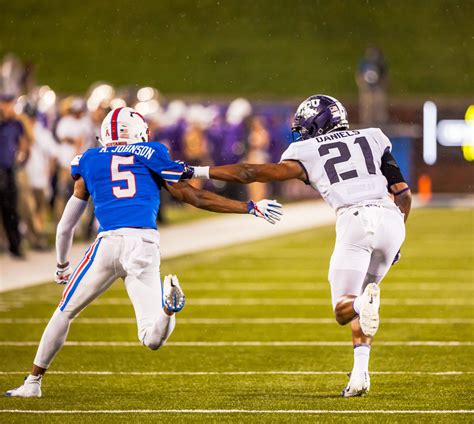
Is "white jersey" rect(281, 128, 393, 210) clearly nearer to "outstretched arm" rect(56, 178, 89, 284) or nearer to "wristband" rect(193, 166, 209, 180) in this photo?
"wristband" rect(193, 166, 209, 180)

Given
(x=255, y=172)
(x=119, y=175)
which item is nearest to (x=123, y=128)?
(x=119, y=175)

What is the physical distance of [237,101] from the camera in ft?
83.1

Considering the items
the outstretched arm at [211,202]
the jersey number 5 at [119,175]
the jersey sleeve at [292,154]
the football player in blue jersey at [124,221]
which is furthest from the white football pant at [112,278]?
the jersey sleeve at [292,154]

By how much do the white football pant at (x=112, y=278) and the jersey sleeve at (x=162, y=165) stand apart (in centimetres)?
33

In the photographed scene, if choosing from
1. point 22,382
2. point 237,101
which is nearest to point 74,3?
point 237,101

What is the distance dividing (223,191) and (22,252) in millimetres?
10120

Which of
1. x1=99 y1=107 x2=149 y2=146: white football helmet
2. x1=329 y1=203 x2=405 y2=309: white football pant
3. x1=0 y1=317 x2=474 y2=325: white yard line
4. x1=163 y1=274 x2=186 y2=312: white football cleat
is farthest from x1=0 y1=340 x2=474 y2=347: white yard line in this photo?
x1=163 y1=274 x2=186 y2=312: white football cleat

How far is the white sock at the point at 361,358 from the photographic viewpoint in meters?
6.22

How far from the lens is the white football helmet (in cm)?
637

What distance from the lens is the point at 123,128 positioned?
637cm

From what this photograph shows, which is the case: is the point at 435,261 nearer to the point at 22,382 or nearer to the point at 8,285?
the point at 8,285

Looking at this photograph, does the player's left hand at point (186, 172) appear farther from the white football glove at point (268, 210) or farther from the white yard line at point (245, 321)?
the white yard line at point (245, 321)

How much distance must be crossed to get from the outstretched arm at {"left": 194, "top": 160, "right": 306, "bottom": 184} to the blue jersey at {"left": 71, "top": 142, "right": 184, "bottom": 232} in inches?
8.6

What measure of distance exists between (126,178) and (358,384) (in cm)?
147
